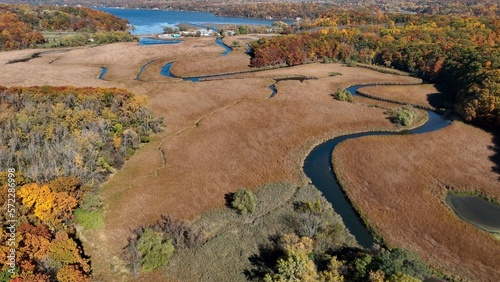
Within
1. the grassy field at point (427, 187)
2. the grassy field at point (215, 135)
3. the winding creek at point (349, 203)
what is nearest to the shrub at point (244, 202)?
the grassy field at point (215, 135)

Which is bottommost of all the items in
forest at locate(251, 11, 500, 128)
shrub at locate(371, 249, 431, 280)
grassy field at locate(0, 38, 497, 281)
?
grassy field at locate(0, 38, 497, 281)

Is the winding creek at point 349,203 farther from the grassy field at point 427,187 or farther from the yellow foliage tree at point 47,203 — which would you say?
the yellow foliage tree at point 47,203

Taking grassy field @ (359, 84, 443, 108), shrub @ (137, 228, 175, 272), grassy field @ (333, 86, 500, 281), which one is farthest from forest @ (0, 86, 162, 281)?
grassy field @ (359, 84, 443, 108)

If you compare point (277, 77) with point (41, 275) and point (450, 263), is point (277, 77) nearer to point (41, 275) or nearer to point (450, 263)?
point (450, 263)

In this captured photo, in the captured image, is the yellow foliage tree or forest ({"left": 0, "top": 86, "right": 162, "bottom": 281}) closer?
forest ({"left": 0, "top": 86, "right": 162, "bottom": 281})

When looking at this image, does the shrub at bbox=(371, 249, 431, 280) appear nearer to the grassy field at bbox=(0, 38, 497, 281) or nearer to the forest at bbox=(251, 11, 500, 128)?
the grassy field at bbox=(0, 38, 497, 281)

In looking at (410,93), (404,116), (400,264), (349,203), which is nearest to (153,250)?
(400,264)
